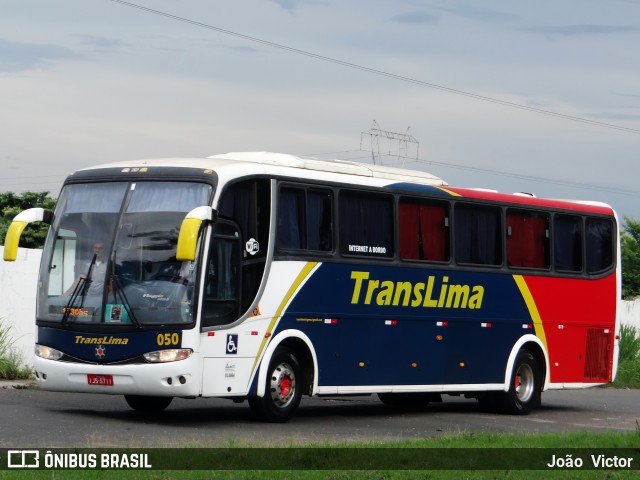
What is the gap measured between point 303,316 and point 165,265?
2.41 m

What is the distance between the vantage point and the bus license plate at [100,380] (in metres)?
16.8

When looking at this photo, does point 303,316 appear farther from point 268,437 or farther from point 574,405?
point 574,405

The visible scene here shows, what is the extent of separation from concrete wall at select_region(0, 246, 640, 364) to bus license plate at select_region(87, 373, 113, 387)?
263 inches

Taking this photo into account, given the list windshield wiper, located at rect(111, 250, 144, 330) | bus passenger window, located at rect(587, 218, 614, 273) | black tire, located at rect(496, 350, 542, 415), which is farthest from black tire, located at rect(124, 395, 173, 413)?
bus passenger window, located at rect(587, 218, 614, 273)

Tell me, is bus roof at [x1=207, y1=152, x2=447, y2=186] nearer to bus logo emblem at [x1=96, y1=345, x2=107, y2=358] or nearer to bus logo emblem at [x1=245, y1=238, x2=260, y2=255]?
bus logo emblem at [x1=245, y1=238, x2=260, y2=255]

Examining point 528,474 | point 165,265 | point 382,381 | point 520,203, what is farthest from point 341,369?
point 528,474

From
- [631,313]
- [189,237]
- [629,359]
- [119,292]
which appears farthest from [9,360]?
[631,313]

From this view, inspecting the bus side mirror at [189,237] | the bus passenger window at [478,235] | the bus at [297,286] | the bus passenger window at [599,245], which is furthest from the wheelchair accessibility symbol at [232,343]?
the bus passenger window at [599,245]

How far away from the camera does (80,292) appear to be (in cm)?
1722

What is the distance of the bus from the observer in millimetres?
16812

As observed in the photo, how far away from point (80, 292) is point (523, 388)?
27.4 feet

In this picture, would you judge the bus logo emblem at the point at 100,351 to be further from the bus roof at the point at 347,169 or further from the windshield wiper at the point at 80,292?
the bus roof at the point at 347,169

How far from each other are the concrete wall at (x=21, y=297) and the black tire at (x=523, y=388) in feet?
26.2

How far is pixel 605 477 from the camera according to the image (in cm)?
1201
